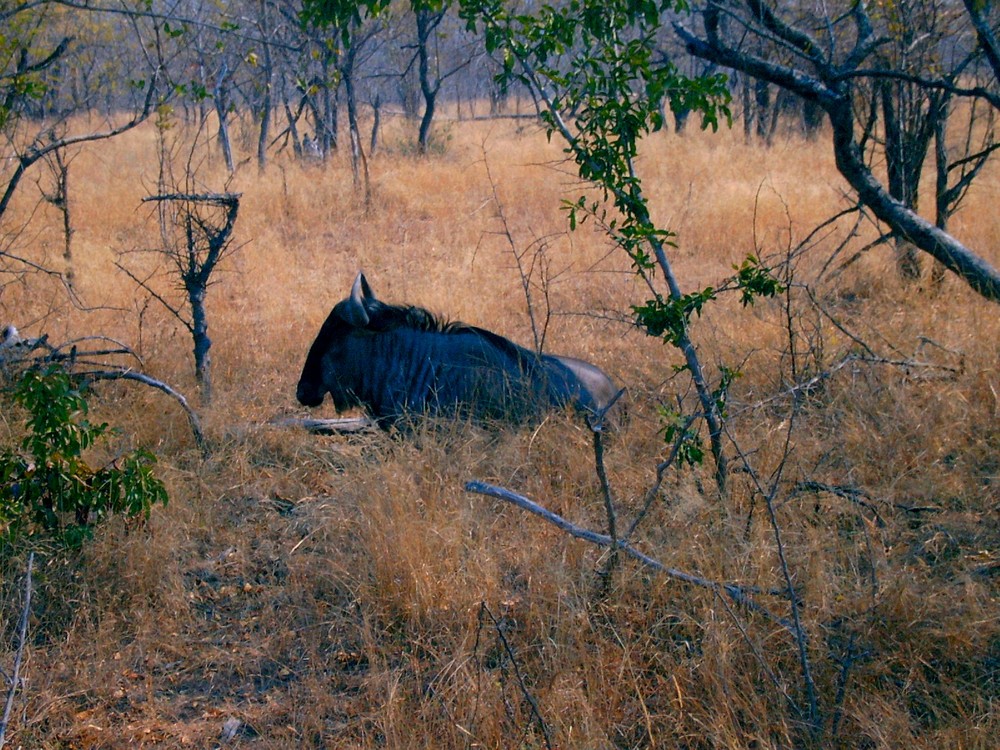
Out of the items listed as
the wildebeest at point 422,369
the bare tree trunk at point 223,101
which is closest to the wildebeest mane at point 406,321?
the wildebeest at point 422,369

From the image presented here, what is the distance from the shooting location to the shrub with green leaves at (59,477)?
3551mm

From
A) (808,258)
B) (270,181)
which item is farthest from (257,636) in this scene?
(270,181)

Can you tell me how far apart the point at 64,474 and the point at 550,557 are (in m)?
2.09

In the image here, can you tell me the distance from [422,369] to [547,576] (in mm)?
2457

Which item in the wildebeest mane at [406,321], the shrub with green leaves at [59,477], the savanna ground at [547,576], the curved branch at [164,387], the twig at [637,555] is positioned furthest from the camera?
the wildebeest mane at [406,321]

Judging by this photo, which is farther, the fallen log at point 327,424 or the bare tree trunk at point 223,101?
the bare tree trunk at point 223,101

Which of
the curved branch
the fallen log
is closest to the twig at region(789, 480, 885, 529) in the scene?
the fallen log

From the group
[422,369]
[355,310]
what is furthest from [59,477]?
[422,369]

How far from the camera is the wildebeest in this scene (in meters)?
5.51

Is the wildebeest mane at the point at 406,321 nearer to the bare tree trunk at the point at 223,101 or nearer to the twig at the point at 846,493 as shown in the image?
the twig at the point at 846,493

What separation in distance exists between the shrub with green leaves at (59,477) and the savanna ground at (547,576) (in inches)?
7.4

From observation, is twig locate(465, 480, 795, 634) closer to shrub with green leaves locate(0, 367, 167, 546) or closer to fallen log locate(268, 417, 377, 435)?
shrub with green leaves locate(0, 367, 167, 546)

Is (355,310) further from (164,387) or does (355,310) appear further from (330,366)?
(164,387)

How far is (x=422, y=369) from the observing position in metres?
5.81
